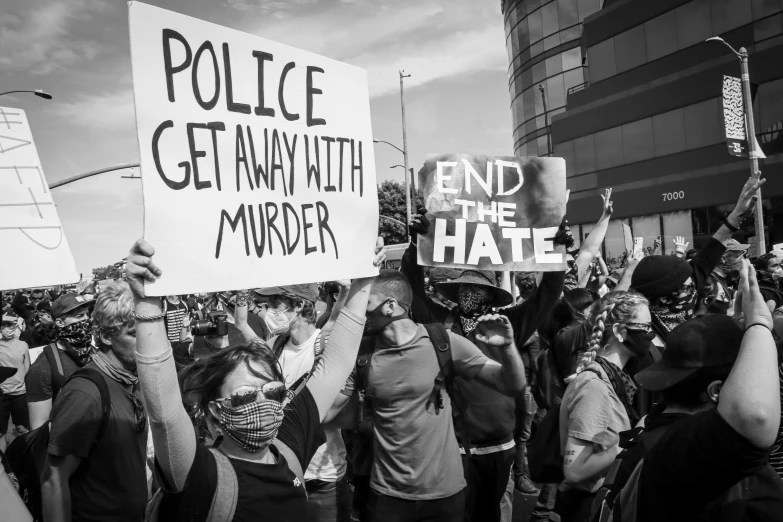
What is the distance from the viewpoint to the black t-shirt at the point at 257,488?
74.0 inches

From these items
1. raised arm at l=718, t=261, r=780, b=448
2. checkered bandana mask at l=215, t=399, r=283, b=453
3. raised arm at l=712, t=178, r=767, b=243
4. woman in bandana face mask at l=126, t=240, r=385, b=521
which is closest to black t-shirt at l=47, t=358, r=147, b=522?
woman in bandana face mask at l=126, t=240, r=385, b=521

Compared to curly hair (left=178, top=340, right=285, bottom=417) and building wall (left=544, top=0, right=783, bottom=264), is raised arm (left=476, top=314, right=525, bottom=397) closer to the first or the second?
curly hair (left=178, top=340, right=285, bottom=417)

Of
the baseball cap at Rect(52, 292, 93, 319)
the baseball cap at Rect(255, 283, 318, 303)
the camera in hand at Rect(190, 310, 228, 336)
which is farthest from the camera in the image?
the camera in hand at Rect(190, 310, 228, 336)

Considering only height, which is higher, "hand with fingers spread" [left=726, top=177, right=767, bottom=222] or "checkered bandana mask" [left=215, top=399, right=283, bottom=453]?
"hand with fingers spread" [left=726, top=177, right=767, bottom=222]

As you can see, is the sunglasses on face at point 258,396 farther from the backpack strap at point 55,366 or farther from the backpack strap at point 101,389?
the backpack strap at point 55,366

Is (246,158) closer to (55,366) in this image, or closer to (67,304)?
Answer: (67,304)

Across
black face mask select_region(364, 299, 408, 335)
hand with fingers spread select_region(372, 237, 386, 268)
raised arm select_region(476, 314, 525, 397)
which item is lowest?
raised arm select_region(476, 314, 525, 397)

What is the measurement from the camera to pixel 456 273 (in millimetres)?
4676

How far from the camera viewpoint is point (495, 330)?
3.06 m

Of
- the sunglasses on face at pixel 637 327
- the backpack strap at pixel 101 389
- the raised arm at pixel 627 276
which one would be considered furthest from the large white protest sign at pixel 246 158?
the raised arm at pixel 627 276

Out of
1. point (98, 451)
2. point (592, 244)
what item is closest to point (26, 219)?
point (98, 451)

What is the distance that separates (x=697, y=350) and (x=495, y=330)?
3.77 ft

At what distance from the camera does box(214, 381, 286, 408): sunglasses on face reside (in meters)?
2.11

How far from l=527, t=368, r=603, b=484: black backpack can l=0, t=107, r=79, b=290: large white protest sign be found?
2.78m
